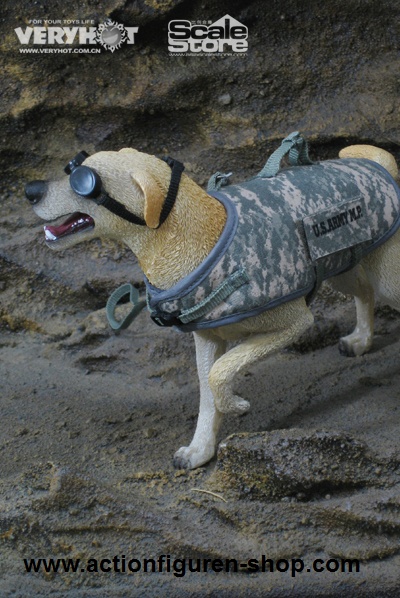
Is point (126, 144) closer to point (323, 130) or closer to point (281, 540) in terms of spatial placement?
point (323, 130)

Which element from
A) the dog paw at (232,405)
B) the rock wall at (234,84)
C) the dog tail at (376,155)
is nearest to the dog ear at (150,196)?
the dog paw at (232,405)

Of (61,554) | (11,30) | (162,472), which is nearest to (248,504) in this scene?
(162,472)

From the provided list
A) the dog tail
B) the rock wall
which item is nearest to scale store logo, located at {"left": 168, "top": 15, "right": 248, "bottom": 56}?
the rock wall

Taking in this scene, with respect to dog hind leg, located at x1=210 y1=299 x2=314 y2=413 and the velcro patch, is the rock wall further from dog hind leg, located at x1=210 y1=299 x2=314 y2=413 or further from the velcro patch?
dog hind leg, located at x1=210 y1=299 x2=314 y2=413

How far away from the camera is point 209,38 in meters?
3.27

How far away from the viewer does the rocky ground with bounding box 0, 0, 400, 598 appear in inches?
84.8

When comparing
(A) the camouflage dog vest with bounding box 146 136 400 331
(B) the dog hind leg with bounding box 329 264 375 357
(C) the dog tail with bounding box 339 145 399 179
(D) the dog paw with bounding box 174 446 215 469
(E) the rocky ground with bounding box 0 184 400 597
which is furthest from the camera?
(B) the dog hind leg with bounding box 329 264 375 357

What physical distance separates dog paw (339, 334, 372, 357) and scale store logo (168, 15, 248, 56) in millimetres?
1128

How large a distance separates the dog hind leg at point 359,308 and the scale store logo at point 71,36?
3.91ft

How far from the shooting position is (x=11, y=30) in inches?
125

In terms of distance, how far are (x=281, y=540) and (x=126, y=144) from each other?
5.83 feet

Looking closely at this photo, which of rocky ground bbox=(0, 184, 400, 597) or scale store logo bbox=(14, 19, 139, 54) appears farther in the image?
scale store logo bbox=(14, 19, 139, 54)

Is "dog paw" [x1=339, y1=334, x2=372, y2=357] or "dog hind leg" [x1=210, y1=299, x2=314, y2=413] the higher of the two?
"dog hind leg" [x1=210, y1=299, x2=314, y2=413]

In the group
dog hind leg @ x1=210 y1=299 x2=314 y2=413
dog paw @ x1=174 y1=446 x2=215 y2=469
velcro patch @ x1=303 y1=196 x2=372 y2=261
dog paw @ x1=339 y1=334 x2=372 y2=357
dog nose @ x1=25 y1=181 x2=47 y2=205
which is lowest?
dog paw @ x1=339 y1=334 x2=372 y2=357
